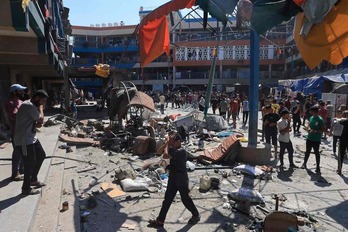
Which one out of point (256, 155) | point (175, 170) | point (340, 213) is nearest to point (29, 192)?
point (175, 170)

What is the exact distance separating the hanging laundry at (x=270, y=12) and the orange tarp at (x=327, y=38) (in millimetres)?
392

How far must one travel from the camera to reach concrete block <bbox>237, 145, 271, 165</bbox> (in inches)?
351

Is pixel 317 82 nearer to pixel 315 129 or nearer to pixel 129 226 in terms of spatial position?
pixel 315 129

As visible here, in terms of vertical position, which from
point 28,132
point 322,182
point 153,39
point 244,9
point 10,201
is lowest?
point 322,182

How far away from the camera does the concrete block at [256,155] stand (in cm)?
891

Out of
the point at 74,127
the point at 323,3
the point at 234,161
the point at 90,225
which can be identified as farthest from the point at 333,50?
the point at 74,127

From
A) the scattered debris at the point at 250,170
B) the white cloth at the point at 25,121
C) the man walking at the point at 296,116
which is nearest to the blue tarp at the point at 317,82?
the man walking at the point at 296,116

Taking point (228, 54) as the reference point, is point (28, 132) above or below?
below

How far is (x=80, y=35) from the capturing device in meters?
A: 56.6

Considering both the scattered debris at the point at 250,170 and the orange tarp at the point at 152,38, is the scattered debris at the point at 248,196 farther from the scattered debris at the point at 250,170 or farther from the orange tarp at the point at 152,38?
the orange tarp at the point at 152,38

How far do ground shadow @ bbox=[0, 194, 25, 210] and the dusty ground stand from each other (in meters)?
1.06

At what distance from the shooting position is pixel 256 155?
8.95 m

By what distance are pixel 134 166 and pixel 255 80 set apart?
171 inches

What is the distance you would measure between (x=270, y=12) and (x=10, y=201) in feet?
15.8
